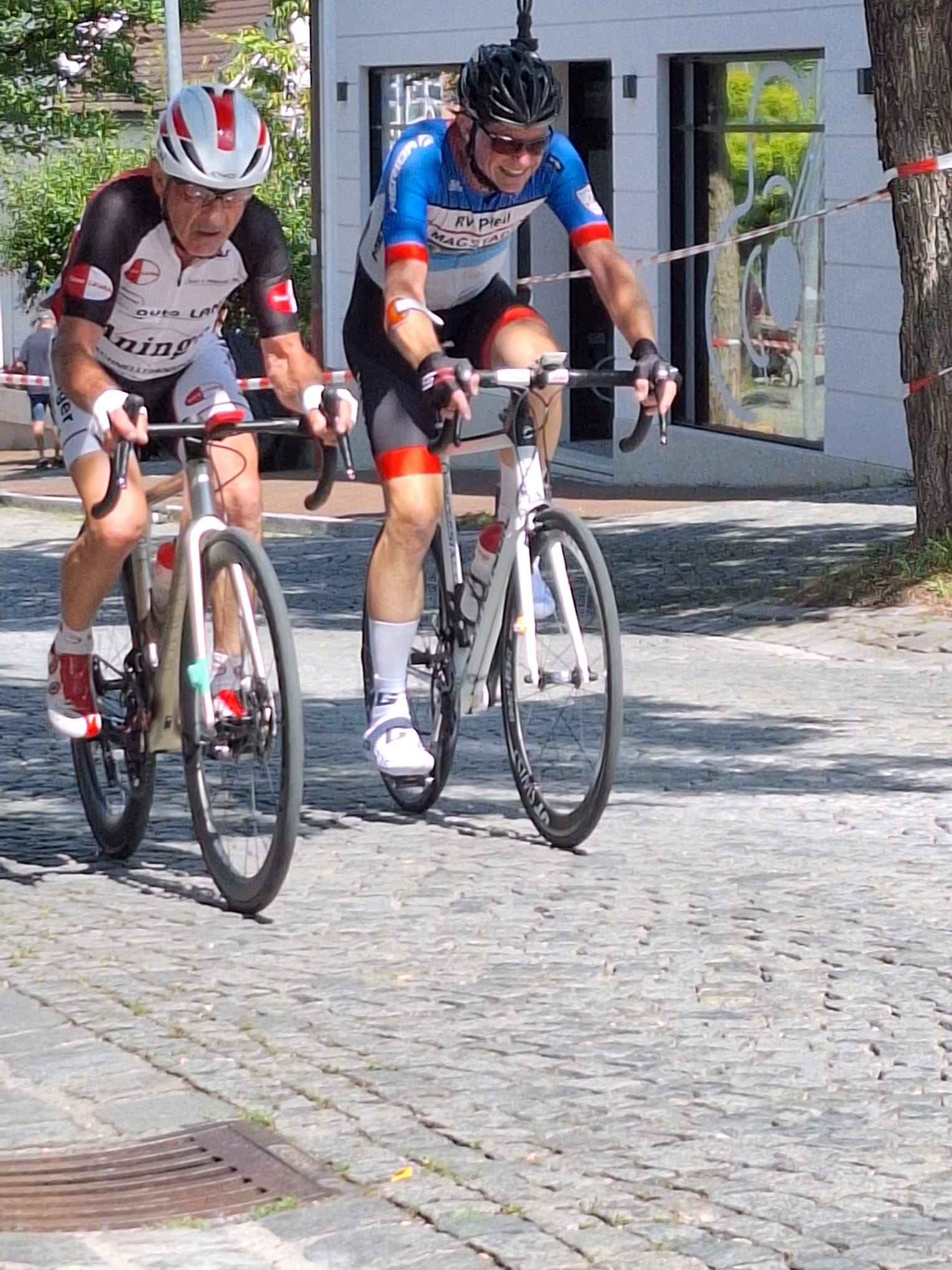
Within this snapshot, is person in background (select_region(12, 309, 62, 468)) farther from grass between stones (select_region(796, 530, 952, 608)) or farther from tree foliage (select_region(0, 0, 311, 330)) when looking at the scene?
grass between stones (select_region(796, 530, 952, 608))

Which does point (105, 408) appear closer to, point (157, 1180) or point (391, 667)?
point (391, 667)

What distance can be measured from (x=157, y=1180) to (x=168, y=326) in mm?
2555

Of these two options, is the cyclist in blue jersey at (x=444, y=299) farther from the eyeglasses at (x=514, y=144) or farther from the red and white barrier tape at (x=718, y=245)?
the red and white barrier tape at (x=718, y=245)

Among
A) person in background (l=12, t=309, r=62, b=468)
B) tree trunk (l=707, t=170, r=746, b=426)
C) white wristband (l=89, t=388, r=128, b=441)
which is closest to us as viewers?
white wristband (l=89, t=388, r=128, b=441)

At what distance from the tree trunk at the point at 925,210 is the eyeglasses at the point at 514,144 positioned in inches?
215

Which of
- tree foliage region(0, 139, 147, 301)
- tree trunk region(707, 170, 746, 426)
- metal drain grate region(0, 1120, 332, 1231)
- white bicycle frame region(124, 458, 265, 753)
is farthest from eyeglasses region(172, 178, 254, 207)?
tree foliage region(0, 139, 147, 301)

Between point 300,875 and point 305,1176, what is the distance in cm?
216

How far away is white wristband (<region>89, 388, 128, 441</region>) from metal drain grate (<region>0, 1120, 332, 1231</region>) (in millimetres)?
1918

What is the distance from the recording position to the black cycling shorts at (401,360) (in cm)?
630

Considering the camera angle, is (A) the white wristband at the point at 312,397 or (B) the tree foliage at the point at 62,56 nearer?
(A) the white wristband at the point at 312,397

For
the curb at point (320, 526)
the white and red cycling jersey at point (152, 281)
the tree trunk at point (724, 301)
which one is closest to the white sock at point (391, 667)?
the white and red cycling jersey at point (152, 281)

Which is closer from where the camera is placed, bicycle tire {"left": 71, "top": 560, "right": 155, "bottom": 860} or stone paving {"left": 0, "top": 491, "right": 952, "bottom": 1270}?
stone paving {"left": 0, "top": 491, "right": 952, "bottom": 1270}

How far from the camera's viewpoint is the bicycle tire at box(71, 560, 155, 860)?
6168mm

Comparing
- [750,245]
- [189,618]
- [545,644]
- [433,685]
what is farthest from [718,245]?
[189,618]
